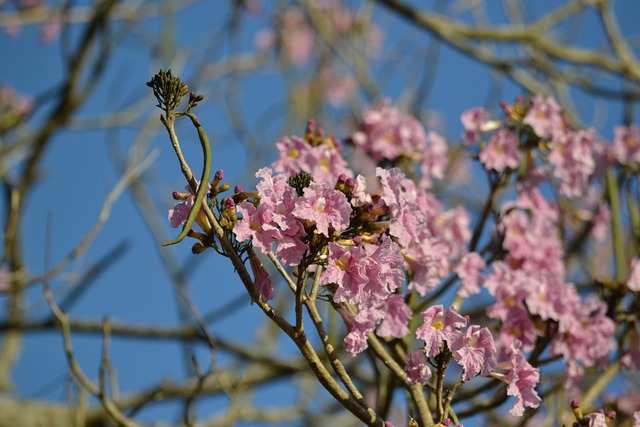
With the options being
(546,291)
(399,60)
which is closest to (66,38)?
(399,60)

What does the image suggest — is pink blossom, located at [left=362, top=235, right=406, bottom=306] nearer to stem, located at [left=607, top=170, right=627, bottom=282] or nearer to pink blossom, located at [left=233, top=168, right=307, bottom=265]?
pink blossom, located at [left=233, top=168, right=307, bottom=265]

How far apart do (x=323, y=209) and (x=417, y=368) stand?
359 millimetres

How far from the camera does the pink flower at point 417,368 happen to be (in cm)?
125

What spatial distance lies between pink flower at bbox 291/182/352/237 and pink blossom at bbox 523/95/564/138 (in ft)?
3.07

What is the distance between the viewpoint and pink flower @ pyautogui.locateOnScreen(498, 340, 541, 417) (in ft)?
4.22

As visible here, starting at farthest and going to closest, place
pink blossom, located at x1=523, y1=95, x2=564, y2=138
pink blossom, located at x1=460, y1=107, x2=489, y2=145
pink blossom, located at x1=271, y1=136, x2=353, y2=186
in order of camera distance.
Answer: pink blossom, located at x1=460, y1=107, x2=489, y2=145
pink blossom, located at x1=523, y1=95, x2=564, y2=138
pink blossom, located at x1=271, y1=136, x2=353, y2=186

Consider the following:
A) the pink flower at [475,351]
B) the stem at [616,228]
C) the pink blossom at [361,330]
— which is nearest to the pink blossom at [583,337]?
the stem at [616,228]

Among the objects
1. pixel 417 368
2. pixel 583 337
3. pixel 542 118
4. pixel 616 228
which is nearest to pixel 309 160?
pixel 417 368

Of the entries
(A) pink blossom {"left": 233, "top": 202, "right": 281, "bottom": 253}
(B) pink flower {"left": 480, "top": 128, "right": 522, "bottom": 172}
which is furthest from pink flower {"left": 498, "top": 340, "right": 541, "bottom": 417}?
(B) pink flower {"left": 480, "top": 128, "right": 522, "bottom": 172}

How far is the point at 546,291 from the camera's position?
1.71 meters

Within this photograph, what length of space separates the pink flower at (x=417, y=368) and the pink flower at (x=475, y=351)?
7 centimetres

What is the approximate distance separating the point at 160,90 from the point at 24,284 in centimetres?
175

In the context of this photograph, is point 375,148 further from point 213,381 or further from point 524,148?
point 213,381

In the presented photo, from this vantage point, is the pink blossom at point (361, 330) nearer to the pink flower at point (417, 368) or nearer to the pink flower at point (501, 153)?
the pink flower at point (417, 368)
